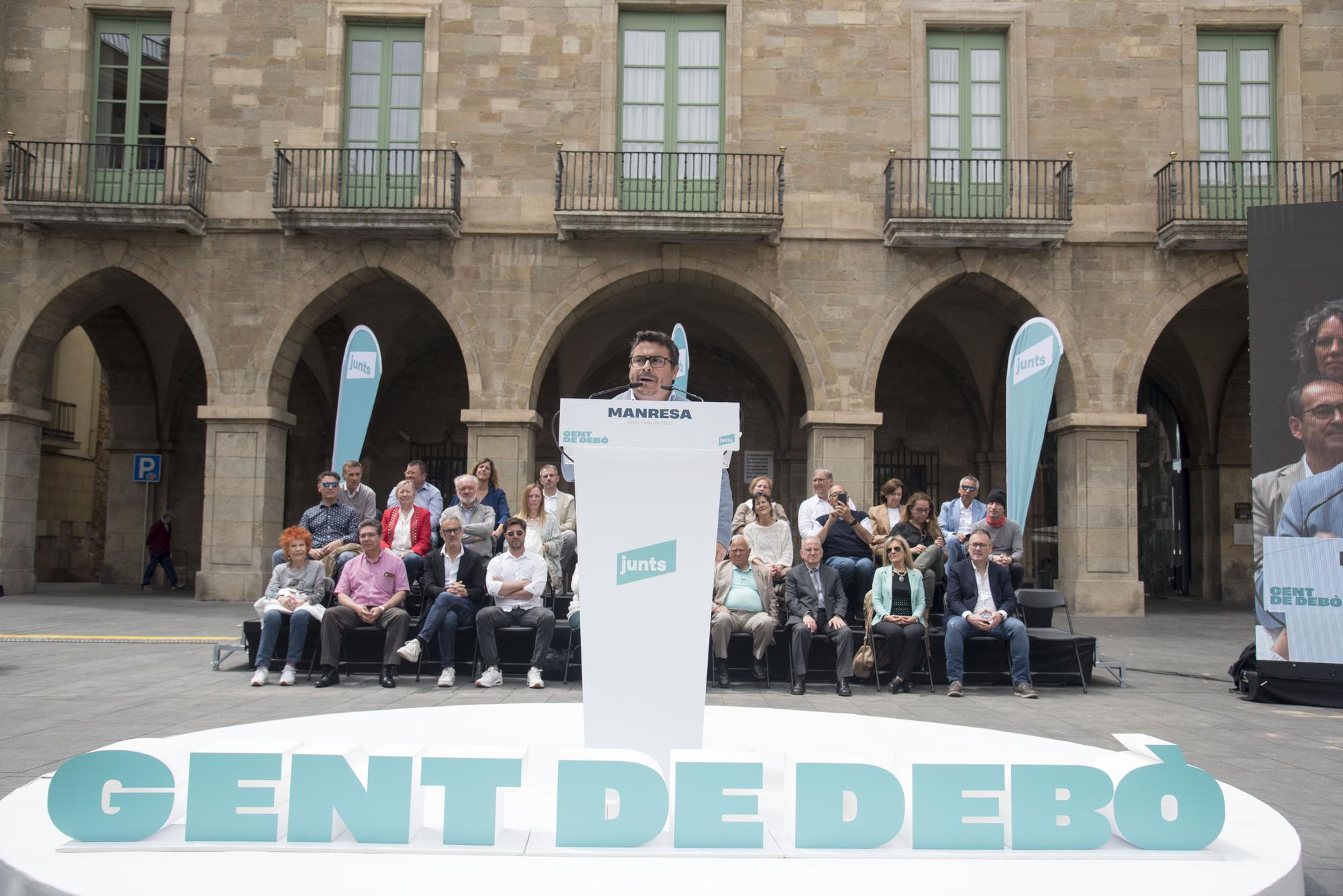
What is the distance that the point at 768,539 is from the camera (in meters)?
9.33

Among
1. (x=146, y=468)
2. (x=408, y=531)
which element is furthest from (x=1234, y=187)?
(x=146, y=468)

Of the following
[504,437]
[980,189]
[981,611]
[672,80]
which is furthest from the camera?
[672,80]

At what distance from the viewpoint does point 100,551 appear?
2533 cm

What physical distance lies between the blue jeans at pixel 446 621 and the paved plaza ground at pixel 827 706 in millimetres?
313

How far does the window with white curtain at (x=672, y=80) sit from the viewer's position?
55.4 ft

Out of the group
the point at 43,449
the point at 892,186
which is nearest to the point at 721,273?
the point at 892,186

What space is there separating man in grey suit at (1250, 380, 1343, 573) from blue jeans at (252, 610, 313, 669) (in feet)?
24.8

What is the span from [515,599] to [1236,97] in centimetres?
1457

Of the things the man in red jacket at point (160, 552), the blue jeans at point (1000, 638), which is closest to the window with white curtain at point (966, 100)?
the blue jeans at point (1000, 638)

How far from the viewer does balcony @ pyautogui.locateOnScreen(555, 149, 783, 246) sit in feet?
51.9

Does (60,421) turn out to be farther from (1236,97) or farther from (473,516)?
(1236,97)

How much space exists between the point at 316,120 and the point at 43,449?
39.1 ft

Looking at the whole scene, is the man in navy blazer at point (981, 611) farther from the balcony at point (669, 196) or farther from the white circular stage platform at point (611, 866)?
the balcony at point (669, 196)

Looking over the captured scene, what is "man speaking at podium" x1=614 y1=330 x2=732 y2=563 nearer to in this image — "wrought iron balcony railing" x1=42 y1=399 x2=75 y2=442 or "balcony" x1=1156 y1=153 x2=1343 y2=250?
"balcony" x1=1156 y1=153 x2=1343 y2=250
